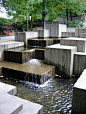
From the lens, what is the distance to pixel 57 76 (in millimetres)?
9031

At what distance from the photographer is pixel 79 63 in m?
8.91

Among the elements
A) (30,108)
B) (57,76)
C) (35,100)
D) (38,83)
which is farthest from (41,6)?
(30,108)

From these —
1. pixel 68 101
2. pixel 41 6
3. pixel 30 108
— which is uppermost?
pixel 41 6

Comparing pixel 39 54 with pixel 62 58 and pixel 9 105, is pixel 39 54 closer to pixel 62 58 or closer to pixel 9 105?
pixel 62 58

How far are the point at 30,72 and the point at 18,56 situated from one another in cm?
230

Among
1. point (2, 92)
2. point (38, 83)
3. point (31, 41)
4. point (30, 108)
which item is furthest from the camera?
point (31, 41)

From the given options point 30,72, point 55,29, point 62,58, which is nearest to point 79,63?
point 62,58

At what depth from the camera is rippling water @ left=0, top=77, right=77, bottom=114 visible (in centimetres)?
561

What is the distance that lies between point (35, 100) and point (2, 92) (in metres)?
1.64

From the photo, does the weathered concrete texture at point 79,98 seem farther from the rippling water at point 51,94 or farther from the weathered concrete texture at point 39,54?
the weathered concrete texture at point 39,54

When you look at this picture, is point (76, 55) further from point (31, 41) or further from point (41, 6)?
point (41, 6)

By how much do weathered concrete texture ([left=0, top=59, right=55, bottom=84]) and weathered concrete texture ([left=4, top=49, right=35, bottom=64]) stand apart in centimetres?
69

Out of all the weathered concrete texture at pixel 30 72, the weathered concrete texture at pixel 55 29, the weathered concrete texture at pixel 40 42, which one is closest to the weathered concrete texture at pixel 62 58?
the weathered concrete texture at pixel 30 72

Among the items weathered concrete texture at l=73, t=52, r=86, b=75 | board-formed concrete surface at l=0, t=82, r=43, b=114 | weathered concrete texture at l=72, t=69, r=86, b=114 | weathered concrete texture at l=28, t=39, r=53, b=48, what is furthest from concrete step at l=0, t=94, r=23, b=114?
weathered concrete texture at l=28, t=39, r=53, b=48
